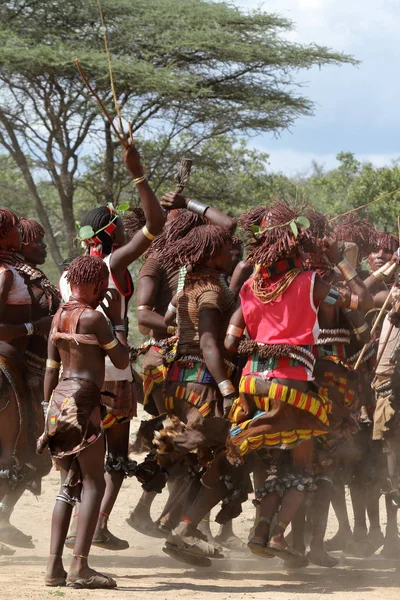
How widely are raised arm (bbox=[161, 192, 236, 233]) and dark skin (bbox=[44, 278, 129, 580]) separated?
0.97 m

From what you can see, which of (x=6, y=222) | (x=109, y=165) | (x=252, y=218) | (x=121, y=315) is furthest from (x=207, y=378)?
(x=109, y=165)

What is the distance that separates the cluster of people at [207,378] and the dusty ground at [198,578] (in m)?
0.15

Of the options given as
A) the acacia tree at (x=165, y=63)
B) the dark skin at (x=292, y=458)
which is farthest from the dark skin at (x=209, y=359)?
the acacia tree at (x=165, y=63)

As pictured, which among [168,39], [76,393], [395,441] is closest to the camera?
[76,393]

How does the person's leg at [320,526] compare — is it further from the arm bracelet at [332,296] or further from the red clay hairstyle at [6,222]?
the red clay hairstyle at [6,222]

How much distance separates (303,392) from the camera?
5.82m

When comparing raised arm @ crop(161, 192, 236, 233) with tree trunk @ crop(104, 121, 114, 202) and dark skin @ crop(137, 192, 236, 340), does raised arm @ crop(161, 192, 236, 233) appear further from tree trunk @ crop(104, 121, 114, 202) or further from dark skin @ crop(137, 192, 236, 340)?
tree trunk @ crop(104, 121, 114, 202)

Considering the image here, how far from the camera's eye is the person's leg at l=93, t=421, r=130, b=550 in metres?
6.32

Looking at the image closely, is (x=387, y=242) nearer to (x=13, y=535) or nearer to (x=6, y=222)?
(x=6, y=222)

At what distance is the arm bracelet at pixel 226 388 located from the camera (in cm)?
A: 612

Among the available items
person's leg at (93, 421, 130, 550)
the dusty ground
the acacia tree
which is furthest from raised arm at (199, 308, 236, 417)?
the acacia tree

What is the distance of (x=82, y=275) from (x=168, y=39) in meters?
15.5

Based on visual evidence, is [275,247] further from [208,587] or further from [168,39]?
[168,39]

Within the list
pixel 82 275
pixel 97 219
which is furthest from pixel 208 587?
pixel 97 219
